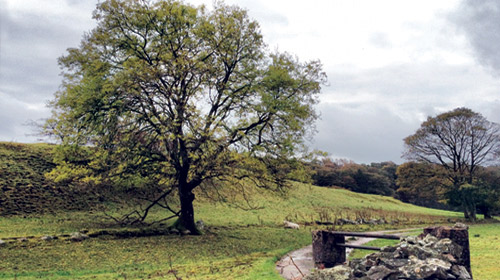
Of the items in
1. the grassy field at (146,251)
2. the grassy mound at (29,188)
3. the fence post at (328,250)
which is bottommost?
the grassy field at (146,251)

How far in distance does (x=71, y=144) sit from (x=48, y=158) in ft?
41.4

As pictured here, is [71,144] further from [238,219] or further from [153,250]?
[238,219]

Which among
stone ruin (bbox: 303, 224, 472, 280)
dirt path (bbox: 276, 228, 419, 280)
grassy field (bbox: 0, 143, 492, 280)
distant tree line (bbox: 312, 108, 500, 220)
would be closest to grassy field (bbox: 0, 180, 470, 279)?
grassy field (bbox: 0, 143, 492, 280)

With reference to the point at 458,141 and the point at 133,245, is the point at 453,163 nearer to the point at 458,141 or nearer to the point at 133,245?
the point at 458,141

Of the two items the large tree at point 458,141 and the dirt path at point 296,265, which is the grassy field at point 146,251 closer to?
the dirt path at point 296,265

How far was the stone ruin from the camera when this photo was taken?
7258 mm

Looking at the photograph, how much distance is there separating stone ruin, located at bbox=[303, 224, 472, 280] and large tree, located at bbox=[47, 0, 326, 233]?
43.6 feet

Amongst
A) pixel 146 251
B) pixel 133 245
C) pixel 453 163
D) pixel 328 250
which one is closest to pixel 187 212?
pixel 133 245

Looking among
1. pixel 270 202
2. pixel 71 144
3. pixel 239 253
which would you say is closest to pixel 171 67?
pixel 71 144

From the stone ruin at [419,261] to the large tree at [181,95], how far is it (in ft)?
43.6

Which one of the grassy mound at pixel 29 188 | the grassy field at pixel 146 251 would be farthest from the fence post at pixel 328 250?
the grassy mound at pixel 29 188

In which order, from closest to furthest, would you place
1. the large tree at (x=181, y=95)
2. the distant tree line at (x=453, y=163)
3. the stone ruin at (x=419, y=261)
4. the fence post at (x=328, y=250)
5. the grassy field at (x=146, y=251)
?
the stone ruin at (x=419, y=261) < the fence post at (x=328, y=250) < the grassy field at (x=146, y=251) < the large tree at (x=181, y=95) < the distant tree line at (x=453, y=163)

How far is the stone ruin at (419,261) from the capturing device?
7258 millimetres

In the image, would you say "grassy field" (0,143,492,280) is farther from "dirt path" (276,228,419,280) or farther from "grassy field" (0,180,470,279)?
"dirt path" (276,228,419,280)
